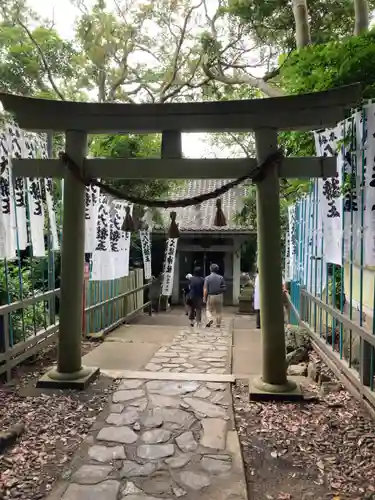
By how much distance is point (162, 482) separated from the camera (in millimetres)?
3689

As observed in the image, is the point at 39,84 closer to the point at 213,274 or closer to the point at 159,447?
the point at 213,274

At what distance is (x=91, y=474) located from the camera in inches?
150

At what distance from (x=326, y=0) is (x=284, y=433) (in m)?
12.4

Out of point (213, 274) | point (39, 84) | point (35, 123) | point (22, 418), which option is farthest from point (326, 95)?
point (39, 84)

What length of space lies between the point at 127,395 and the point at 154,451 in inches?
63.7

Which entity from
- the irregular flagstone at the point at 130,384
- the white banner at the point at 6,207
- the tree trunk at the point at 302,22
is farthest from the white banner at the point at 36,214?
the tree trunk at the point at 302,22

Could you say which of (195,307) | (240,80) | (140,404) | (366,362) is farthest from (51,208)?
(240,80)

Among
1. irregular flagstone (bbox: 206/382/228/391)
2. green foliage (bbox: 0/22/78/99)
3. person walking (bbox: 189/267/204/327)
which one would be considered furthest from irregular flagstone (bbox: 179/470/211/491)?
green foliage (bbox: 0/22/78/99)

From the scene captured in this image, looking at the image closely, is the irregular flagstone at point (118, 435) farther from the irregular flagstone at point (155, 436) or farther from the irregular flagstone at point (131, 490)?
the irregular flagstone at point (131, 490)

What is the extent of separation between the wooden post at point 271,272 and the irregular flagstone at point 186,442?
1571 millimetres

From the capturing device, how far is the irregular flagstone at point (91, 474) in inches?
146

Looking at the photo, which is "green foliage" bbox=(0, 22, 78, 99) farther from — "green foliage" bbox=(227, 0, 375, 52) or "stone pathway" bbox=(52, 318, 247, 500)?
"stone pathway" bbox=(52, 318, 247, 500)

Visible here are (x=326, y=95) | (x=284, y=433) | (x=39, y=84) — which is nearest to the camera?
(x=284, y=433)

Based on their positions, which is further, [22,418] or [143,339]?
[143,339]
